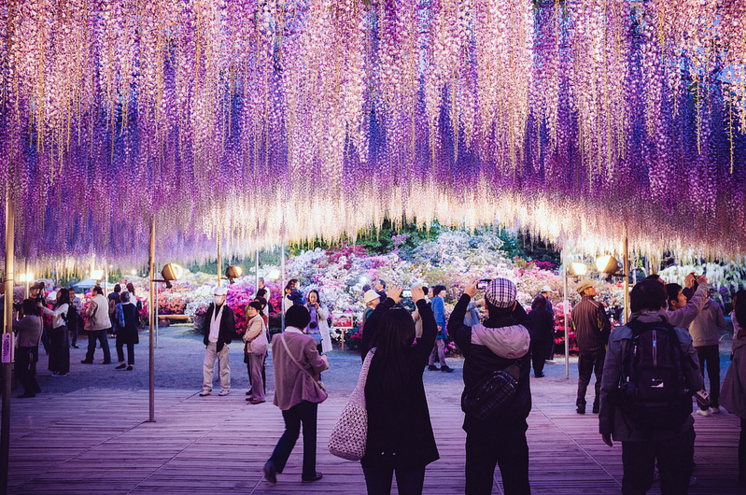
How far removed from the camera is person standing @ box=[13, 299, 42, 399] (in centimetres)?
656

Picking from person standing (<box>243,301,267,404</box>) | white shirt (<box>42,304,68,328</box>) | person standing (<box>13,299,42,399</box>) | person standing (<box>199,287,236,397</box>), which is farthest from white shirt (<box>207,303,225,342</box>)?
white shirt (<box>42,304,68,328</box>)

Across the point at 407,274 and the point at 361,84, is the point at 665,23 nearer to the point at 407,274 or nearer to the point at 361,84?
the point at 361,84

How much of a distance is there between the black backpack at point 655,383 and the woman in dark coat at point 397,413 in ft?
2.85

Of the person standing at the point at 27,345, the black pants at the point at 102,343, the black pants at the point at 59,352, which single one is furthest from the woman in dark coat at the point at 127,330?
the person standing at the point at 27,345

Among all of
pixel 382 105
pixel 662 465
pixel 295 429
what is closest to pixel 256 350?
pixel 295 429

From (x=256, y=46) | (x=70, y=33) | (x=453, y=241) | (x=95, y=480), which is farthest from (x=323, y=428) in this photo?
(x=453, y=241)

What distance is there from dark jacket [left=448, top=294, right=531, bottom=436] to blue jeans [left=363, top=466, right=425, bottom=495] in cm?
30

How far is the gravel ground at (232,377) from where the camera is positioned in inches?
267

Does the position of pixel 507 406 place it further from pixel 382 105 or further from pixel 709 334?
pixel 709 334

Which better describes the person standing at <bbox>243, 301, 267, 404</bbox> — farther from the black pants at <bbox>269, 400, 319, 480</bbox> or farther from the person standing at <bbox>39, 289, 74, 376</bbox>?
the person standing at <bbox>39, 289, 74, 376</bbox>

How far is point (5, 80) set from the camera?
431cm

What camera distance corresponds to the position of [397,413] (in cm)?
217

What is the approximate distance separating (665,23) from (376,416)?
3399mm

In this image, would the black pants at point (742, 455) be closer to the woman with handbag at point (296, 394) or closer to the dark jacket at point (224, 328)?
the woman with handbag at point (296, 394)
